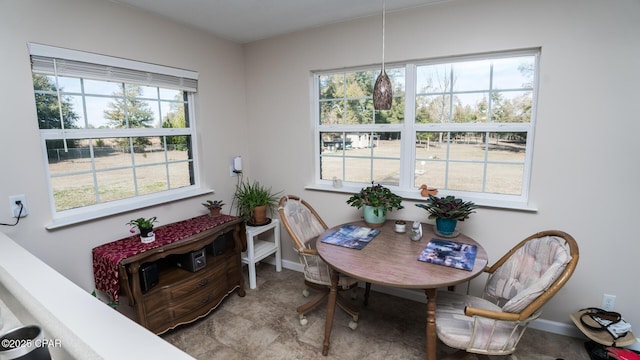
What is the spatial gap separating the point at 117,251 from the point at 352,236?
5.54ft

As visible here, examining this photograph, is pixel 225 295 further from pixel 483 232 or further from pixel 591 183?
Answer: pixel 591 183

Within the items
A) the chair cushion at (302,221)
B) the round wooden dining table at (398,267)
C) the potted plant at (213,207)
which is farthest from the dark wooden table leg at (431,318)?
the potted plant at (213,207)

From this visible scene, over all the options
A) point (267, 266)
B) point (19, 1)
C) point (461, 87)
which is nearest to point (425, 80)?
point (461, 87)

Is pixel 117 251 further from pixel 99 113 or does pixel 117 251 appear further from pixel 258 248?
pixel 258 248

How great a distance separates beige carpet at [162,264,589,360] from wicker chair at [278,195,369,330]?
12 centimetres

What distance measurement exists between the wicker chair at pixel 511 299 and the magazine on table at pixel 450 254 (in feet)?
0.64

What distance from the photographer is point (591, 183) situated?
2.13 metres

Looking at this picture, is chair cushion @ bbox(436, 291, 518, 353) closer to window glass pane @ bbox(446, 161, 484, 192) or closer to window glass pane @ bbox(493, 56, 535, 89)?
window glass pane @ bbox(446, 161, 484, 192)

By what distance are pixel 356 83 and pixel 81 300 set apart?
2.64 meters

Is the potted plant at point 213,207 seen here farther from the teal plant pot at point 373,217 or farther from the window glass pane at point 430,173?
the window glass pane at point 430,173

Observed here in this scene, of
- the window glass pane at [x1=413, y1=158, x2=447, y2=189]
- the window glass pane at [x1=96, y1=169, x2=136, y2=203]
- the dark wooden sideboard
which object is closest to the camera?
the dark wooden sideboard

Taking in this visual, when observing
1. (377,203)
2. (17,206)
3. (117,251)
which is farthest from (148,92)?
(377,203)

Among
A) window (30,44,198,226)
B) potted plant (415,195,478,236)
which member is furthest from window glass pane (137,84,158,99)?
potted plant (415,195,478,236)

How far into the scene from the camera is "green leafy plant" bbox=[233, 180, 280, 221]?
318cm
